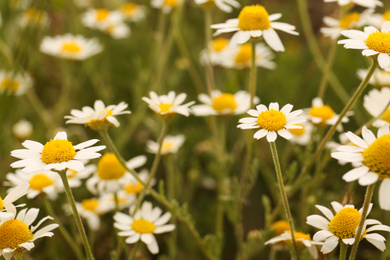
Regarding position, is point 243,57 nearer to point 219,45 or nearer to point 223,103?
point 219,45

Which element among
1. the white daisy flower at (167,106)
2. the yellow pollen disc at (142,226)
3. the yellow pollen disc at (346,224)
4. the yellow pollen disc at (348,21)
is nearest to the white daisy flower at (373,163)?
the yellow pollen disc at (346,224)

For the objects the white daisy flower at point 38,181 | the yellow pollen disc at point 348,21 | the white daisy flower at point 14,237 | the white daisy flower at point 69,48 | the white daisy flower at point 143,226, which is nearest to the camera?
the white daisy flower at point 14,237

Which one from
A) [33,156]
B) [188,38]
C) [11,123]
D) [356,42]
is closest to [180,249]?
[11,123]

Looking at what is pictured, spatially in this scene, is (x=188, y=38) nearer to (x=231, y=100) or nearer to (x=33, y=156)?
(x=231, y=100)

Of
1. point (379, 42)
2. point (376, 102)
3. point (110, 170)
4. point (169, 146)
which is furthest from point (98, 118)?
point (376, 102)

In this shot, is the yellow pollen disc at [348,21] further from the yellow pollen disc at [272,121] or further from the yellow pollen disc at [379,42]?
the yellow pollen disc at [272,121]

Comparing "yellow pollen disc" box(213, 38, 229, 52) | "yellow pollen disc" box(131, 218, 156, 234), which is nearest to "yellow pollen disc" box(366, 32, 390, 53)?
"yellow pollen disc" box(131, 218, 156, 234)

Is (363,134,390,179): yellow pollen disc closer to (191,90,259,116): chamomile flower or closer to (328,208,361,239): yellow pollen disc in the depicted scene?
(328,208,361,239): yellow pollen disc
